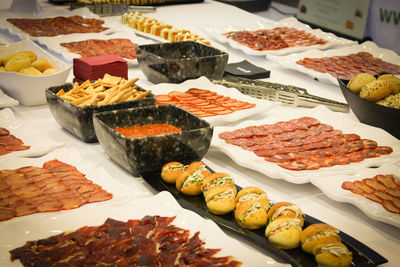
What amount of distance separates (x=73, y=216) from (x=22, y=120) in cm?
83

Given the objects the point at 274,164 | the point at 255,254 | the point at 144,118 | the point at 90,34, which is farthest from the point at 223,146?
the point at 90,34

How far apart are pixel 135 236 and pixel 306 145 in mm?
862

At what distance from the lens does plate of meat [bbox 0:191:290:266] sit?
3.64 ft

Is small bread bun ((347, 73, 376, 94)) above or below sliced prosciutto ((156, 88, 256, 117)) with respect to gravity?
above

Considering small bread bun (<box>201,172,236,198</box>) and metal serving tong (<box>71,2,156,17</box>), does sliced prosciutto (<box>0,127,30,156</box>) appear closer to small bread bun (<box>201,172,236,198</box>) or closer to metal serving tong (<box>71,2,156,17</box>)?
small bread bun (<box>201,172,236,198</box>)

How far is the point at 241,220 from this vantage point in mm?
1277

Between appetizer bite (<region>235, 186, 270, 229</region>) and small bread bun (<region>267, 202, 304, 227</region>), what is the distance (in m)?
0.02

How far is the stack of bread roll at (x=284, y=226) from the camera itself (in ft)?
3.89

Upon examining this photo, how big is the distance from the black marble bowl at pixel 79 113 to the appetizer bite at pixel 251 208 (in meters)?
0.67

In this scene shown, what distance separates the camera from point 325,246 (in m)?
1.15

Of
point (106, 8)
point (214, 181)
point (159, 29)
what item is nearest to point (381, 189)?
point (214, 181)

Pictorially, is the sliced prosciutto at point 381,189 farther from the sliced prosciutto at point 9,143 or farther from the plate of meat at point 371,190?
the sliced prosciutto at point 9,143

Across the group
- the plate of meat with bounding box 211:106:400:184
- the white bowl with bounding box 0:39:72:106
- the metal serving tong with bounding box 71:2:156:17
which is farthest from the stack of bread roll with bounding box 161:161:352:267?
the metal serving tong with bounding box 71:2:156:17

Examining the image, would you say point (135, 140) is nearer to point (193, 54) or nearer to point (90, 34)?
point (193, 54)
